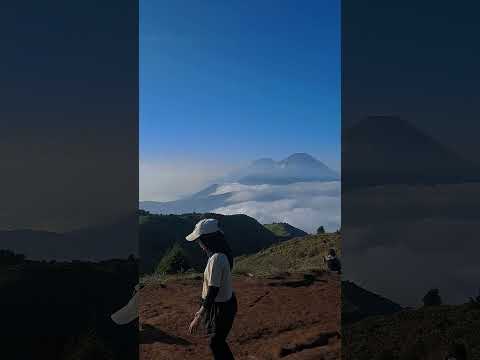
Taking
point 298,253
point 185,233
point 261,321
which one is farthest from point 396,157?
point 185,233

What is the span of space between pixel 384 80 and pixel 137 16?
8.37ft

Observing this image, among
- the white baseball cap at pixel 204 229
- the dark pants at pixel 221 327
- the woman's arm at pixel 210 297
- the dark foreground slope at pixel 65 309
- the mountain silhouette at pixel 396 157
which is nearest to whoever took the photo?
the woman's arm at pixel 210 297

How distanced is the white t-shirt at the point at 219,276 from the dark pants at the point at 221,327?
0.09m

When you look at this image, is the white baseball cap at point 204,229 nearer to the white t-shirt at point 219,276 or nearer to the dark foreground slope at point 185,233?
the white t-shirt at point 219,276

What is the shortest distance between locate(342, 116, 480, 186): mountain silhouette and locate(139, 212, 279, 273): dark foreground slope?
94.7ft

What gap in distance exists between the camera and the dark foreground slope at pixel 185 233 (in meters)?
36.8

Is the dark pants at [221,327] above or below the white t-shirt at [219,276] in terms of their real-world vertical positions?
below

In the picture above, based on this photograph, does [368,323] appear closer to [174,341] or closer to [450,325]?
[450,325]

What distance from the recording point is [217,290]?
3871mm

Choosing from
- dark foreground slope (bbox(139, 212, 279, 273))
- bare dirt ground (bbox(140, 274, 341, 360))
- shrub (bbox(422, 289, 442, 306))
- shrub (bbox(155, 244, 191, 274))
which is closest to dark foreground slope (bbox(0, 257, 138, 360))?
bare dirt ground (bbox(140, 274, 341, 360))

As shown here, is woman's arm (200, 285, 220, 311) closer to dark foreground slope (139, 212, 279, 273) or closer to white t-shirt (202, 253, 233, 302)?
white t-shirt (202, 253, 233, 302)

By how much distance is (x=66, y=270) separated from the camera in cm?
457

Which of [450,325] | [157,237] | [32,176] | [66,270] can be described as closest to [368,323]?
[450,325]

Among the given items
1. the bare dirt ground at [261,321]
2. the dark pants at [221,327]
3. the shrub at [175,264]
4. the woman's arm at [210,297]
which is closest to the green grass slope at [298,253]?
the shrub at [175,264]
